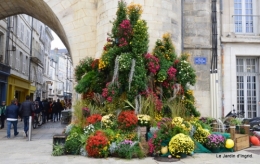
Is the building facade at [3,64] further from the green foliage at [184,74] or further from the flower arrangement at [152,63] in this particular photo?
the green foliage at [184,74]

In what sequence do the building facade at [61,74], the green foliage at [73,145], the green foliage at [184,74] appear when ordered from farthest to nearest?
the building facade at [61,74]
the green foliage at [184,74]
the green foliage at [73,145]

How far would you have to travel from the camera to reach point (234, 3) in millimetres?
11281

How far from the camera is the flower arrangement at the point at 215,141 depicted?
682 centimetres

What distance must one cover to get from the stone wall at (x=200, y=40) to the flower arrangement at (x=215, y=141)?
3552 mm

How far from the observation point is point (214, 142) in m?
6.81

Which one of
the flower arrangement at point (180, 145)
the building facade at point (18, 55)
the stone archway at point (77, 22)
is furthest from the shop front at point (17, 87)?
the flower arrangement at point (180, 145)

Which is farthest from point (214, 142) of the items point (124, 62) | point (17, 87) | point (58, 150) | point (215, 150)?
point (17, 87)

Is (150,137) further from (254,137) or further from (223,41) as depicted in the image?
(223,41)

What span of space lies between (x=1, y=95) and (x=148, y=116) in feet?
48.5

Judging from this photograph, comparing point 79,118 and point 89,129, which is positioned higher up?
point 79,118

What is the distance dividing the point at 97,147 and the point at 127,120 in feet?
3.29

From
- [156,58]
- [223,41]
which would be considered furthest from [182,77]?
[223,41]

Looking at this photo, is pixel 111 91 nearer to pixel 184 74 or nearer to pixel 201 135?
pixel 184 74

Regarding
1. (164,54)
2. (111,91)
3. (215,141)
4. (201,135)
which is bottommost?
(215,141)
